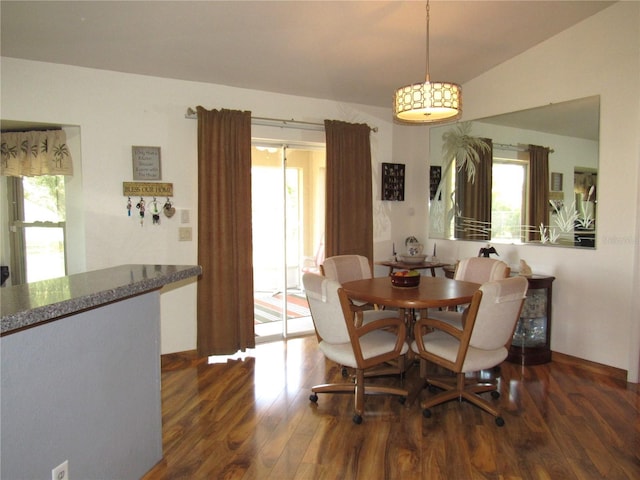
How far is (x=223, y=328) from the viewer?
3.72 meters

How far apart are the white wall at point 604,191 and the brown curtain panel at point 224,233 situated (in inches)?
103

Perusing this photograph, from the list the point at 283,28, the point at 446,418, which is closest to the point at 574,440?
the point at 446,418

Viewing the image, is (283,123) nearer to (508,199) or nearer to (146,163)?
(146,163)

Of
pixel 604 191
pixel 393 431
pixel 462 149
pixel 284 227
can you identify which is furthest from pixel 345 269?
pixel 604 191

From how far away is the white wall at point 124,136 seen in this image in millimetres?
3168

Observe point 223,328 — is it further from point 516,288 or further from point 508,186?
point 508,186

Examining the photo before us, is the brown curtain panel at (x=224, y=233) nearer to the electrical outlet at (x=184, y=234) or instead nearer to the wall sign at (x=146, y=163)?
the electrical outlet at (x=184, y=234)

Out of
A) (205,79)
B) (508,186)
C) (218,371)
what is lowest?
(218,371)

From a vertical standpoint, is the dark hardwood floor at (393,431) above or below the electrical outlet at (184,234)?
below

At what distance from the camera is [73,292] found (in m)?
1.52

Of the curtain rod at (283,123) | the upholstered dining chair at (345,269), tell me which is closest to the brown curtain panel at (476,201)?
the upholstered dining chair at (345,269)

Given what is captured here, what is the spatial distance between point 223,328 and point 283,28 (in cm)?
249

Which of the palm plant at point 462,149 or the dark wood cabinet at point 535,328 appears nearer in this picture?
the dark wood cabinet at point 535,328

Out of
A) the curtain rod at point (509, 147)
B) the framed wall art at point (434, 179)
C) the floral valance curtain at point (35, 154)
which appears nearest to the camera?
the floral valance curtain at point (35, 154)
